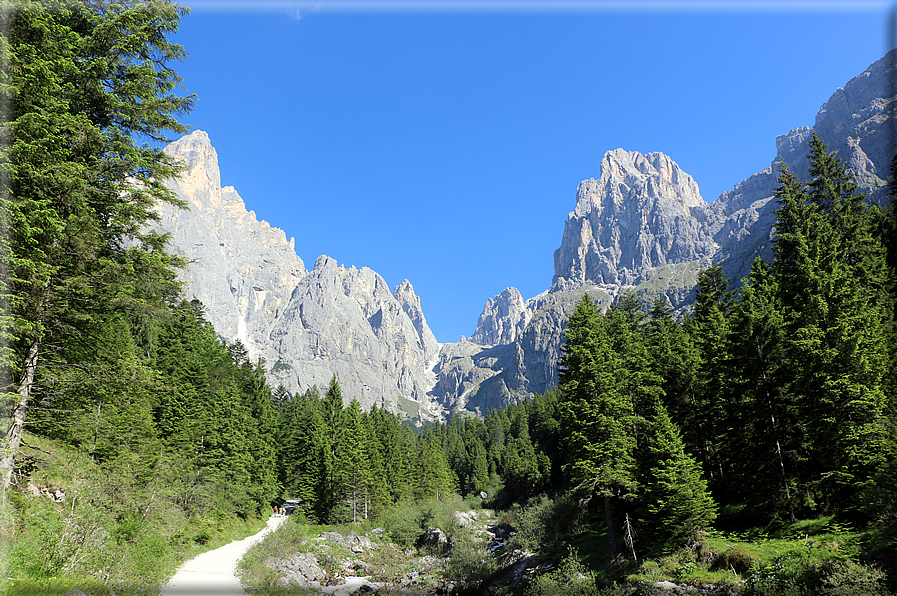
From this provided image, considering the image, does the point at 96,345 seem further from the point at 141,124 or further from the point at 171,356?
the point at 171,356

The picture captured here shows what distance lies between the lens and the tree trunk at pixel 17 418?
385 inches

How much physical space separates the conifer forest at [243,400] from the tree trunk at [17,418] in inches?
2.8

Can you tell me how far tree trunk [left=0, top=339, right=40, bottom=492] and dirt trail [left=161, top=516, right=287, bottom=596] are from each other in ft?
29.9

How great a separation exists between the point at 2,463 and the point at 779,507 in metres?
30.5

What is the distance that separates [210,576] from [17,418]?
591 inches

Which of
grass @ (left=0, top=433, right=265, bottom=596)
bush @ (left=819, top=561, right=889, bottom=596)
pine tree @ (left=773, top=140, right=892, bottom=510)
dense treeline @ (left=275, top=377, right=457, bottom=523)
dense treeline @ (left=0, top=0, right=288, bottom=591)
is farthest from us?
dense treeline @ (left=275, top=377, right=457, bottom=523)

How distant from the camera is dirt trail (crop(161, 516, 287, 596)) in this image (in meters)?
17.9

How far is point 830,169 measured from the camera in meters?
32.1

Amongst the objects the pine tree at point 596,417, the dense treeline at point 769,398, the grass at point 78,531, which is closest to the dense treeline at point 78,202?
the grass at point 78,531

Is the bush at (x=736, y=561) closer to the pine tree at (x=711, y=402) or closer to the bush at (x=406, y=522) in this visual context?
the pine tree at (x=711, y=402)

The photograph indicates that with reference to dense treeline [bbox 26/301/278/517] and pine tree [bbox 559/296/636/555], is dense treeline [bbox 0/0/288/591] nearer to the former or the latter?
dense treeline [bbox 26/301/278/517]

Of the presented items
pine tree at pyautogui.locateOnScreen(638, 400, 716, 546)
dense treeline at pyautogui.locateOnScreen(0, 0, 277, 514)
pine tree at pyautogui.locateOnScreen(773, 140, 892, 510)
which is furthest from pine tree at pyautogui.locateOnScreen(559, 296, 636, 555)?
dense treeline at pyautogui.locateOnScreen(0, 0, 277, 514)

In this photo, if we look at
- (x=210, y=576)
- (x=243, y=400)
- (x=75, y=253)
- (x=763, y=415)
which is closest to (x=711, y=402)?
(x=763, y=415)

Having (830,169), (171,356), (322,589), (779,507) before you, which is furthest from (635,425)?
(171,356)
